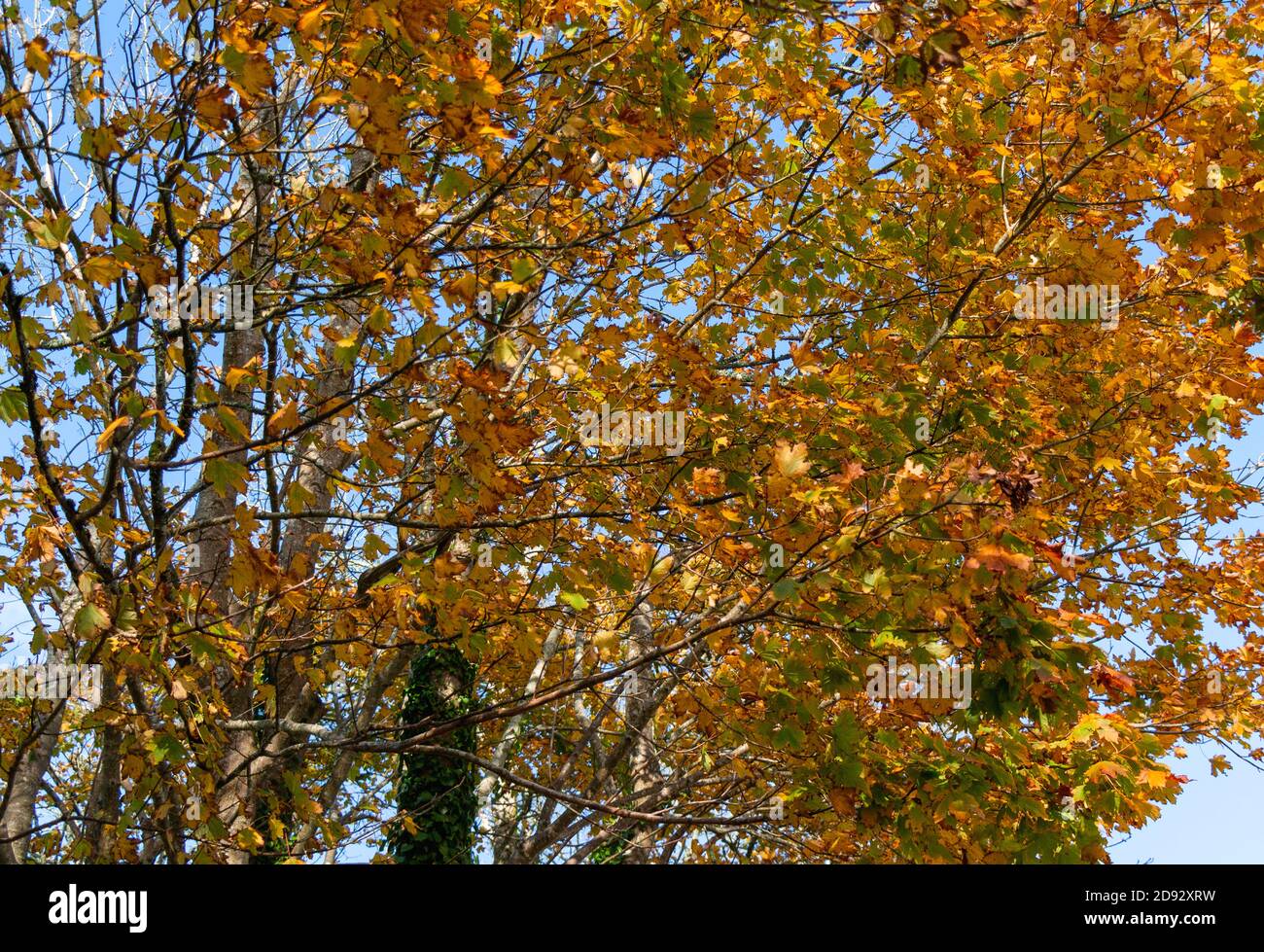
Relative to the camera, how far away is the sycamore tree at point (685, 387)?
402 centimetres

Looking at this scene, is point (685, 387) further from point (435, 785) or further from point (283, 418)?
point (435, 785)

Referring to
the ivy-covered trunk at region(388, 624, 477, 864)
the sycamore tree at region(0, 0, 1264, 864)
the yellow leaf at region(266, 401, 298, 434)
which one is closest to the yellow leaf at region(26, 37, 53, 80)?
the sycamore tree at region(0, 0, 1264, 864)

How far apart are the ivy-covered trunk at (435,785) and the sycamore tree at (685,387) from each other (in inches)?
88.3

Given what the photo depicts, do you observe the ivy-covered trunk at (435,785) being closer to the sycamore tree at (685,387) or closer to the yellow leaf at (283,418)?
the sycamore tree at (685,387)

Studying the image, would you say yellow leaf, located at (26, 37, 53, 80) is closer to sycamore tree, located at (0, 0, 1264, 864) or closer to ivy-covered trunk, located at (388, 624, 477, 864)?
sycamore tree, located at (0, 0, 1264, 864)

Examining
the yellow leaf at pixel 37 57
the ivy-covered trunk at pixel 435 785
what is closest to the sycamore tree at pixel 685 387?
the yellow leaf at pixel 37 57

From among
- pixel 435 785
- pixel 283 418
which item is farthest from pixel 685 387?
pixel 435 785

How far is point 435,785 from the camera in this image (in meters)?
9.38

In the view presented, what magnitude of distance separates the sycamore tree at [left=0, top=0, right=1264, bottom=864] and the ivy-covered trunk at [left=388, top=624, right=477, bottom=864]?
2243 millimetres

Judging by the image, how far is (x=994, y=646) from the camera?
12.9 ft

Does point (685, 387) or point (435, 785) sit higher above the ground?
point (685, 387)

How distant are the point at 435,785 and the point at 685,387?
559 cm

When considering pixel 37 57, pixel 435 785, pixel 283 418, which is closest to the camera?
pixel 37 57

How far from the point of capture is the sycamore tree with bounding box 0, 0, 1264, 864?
4.02m
